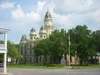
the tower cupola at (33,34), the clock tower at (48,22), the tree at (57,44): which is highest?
the clock tower at (48,22)

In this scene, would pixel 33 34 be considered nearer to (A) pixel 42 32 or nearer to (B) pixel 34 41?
(B) pixel 34 41

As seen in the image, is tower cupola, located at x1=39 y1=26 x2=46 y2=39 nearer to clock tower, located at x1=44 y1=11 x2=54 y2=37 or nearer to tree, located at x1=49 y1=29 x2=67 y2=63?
clock tower, located at x1=44 y1=11 x2=54 y2=37

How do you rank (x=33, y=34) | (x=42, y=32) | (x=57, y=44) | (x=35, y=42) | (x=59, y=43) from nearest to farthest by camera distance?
(x=59, y=43) → (x=57, y=44) → (x=42, y=32) → (x=35, y=42) → (x=33, y=34)

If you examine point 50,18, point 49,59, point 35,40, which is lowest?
point 49,59

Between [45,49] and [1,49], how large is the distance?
65709 millimetres

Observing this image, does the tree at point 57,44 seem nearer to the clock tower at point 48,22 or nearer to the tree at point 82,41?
the tree at point 82,41

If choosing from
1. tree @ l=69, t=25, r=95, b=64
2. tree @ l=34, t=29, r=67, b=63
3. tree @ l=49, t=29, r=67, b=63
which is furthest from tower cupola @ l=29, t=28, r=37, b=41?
tree @ l=69, t=25, r=95, b=64

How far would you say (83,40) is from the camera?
8719 cm

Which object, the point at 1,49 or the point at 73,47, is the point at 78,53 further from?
the point at 1,49

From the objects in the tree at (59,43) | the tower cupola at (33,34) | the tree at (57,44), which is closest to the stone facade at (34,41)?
the tower cupola at (33,34)

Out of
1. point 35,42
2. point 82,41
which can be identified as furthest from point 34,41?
point 82,41

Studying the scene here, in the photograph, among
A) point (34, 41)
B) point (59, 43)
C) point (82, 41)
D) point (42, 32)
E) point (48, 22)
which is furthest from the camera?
point (34, 41)

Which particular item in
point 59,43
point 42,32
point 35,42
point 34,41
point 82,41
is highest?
point 42,32

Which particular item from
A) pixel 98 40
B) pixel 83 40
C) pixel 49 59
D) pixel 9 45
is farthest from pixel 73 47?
pixel 49 59
